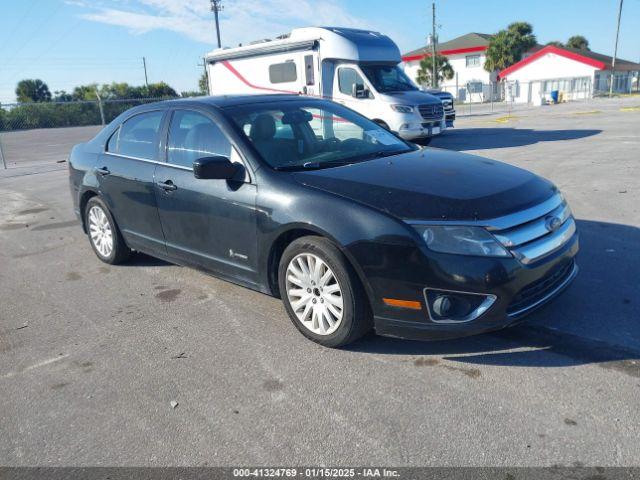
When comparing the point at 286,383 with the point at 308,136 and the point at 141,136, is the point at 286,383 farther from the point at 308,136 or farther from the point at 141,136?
the point at 141,136

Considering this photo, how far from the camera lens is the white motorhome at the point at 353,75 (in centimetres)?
1340

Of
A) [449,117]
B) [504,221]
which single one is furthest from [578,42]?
[504,221]

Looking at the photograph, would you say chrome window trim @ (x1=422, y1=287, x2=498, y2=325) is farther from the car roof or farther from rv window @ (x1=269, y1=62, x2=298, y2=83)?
rv window @ (x1=269, y1=62, x2=298, y2=83)

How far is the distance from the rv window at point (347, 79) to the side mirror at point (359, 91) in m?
0.06

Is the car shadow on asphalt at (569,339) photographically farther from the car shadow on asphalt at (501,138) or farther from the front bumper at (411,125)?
the car shadow on asphalt at (501,138)

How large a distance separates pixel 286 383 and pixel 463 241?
132 cm

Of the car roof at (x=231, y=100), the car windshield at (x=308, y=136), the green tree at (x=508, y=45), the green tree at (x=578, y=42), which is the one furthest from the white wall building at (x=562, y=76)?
the car roof at (x=231, y=100)

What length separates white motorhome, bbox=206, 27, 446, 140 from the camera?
13.4m

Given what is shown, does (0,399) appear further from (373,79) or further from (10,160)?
(10,160)

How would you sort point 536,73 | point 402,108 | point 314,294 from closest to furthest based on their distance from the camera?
point 314,294, point 402,108, point 536,73

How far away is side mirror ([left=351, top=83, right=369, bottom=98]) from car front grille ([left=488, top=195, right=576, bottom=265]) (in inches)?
414

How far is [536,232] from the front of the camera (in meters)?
3.31

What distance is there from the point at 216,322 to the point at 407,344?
1470 mm

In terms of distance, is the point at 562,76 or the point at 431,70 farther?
the point at 431,70
